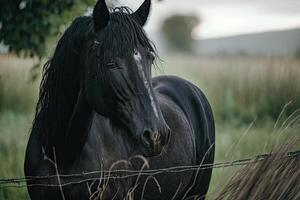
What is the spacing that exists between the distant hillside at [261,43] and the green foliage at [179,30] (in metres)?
11.2

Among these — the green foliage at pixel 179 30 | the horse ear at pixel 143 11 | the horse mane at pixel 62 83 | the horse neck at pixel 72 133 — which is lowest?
the green foliage at pixel 179 30

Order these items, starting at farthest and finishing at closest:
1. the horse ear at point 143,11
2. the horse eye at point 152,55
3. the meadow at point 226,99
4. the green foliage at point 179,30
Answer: the green foliage at point 179,30
the meadow at point 226,99
the horse ear at point 143,11
the horse eye at point 152,55

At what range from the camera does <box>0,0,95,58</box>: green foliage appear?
6.82m

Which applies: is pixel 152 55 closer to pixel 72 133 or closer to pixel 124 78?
pixel 124 78

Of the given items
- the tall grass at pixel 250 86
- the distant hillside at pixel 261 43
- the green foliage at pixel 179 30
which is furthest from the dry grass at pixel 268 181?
the green foliage at pixel 179 30

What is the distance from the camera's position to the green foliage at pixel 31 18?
6.82m

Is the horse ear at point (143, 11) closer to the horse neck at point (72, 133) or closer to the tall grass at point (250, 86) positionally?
the horse neck at point (72, 133)

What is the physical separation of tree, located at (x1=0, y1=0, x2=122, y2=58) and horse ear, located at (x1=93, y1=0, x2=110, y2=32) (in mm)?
3004

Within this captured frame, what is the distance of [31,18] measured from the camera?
695 centimetres

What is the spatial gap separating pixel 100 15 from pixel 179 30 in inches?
1900

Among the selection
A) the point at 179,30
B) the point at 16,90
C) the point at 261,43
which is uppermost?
the point at 16,90

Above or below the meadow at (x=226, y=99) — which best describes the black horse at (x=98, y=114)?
above

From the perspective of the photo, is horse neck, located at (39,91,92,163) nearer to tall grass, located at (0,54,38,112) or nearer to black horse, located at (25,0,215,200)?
black horse, located at (25,0,215,200)

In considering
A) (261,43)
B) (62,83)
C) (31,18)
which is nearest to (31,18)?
(31,18)
